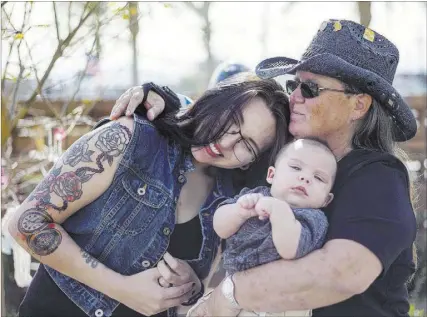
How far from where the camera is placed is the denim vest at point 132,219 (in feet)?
9.39

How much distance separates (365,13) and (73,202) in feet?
13.7

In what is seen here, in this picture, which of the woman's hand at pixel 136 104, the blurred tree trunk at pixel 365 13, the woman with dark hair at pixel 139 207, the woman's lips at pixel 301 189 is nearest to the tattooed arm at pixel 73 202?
the woman with dark hair at pixel 139 207

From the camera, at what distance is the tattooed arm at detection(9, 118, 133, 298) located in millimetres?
2787

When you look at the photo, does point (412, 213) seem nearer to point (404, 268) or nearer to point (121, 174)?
point (404, 268)

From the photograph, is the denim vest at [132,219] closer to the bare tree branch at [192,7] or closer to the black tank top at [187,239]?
the black tank top at [187,239]

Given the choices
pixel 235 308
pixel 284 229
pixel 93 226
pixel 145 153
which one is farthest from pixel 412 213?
pixel 93 226

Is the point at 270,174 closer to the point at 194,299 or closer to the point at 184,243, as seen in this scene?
the point at 184,243

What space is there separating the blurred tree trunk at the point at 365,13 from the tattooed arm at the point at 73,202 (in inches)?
153

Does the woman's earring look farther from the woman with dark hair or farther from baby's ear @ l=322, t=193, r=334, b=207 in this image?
baby's ear @ l=322, t=193, r=334, b=207

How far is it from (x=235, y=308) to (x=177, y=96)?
106 centimetres

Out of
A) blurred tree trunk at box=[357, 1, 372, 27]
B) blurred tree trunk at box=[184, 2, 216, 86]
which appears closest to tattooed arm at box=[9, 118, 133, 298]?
blurred tree trunk at box=[357, 1, 372, 27]

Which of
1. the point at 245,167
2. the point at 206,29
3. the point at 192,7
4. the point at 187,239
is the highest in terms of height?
the point at 245,167

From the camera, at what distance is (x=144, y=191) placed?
289 cm

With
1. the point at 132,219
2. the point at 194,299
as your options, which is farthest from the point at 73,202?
the point at 194,299
